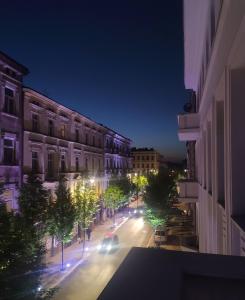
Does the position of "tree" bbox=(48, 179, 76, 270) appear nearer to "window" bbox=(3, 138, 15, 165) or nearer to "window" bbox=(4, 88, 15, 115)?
"window" bbox=(3, 138, 15, 165)

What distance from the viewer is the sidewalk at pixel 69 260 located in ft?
69.3

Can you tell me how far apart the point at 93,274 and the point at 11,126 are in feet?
39.9

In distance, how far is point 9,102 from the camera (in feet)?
72.5

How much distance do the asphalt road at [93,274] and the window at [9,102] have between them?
12.5 metres

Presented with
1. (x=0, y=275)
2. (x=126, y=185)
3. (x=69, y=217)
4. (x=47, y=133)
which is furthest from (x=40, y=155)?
(x=126, y=185)

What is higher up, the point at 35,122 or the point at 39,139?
the point at 35,122

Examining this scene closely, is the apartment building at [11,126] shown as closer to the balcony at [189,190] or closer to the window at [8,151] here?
the window at [8,151]

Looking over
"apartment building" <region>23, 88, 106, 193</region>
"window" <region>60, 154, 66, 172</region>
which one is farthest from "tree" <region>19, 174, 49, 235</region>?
"window" <region>60, 154, 66, 172</region>

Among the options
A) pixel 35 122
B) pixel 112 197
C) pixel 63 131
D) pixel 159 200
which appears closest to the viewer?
pixel 35 122

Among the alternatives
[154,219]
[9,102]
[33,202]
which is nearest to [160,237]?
[154,219]

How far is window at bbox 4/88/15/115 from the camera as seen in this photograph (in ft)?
71.2

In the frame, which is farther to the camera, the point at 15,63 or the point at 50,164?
the point at 50,164

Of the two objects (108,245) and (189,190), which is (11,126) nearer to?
(189,190)

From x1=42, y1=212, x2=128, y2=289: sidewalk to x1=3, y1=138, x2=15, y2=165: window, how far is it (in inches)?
295
